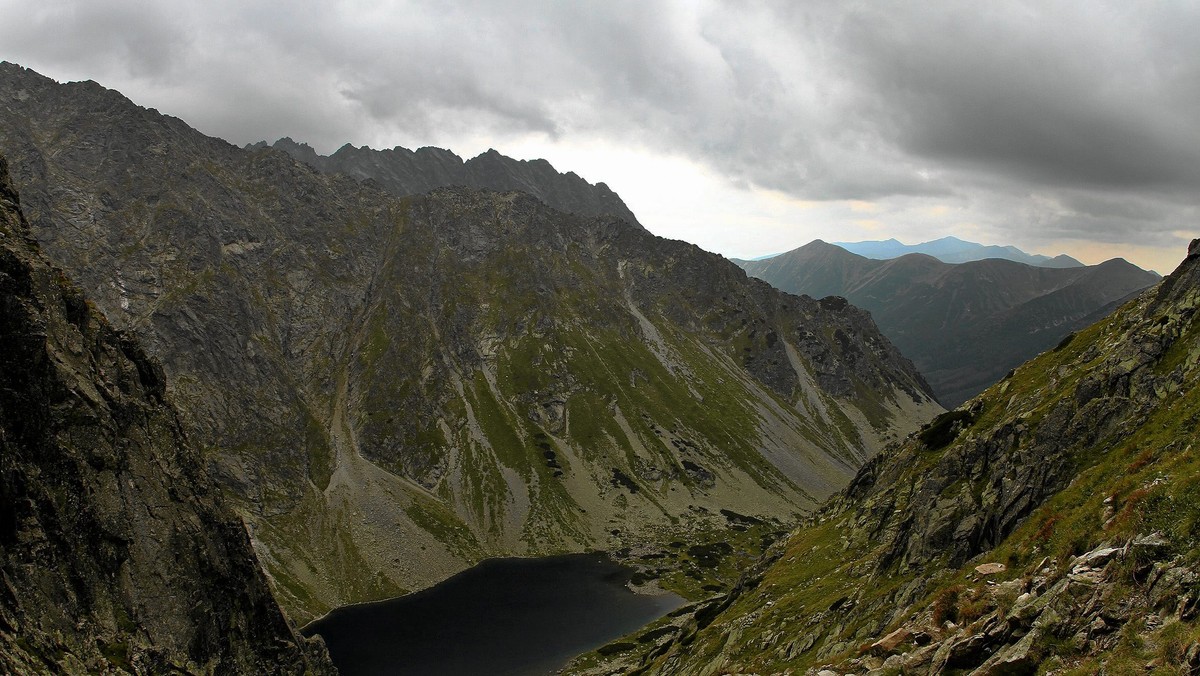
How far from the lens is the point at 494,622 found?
138m

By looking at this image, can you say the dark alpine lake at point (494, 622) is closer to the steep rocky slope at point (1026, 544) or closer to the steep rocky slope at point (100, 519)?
the steep rocky slope at point (1026, 544)

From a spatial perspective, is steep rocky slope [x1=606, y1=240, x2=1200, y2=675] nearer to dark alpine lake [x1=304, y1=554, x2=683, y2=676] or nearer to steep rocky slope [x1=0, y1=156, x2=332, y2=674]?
steep rocky slope [x1=0, y1=156, x2=332, y2=674]

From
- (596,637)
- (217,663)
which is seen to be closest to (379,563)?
(596,637)

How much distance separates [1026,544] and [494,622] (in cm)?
12731

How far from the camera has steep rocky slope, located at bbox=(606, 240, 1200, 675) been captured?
762 inches

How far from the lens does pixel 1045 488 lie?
3966 cm

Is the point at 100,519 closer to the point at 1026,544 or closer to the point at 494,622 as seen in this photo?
the point at 1026,544

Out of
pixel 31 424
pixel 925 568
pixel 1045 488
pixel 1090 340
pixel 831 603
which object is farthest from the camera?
pixel 1090 340

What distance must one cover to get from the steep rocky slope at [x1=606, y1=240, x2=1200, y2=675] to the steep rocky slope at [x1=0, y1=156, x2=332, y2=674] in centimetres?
4722

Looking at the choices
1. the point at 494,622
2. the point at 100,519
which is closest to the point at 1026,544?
the point at 100,519

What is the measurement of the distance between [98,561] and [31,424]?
1280cm

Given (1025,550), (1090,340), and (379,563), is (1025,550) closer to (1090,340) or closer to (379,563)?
(1090,340)

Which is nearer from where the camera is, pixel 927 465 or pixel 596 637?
pixel 927 465

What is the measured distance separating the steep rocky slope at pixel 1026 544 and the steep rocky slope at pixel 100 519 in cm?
4722
